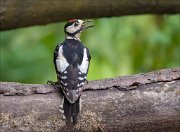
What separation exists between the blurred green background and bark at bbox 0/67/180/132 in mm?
1418

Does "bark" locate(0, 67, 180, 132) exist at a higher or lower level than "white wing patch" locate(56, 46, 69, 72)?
lower

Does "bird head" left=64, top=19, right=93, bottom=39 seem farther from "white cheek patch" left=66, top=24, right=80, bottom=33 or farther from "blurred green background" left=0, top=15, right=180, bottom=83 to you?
"blurred green background" left=0, top=15, right=180, bottom=83

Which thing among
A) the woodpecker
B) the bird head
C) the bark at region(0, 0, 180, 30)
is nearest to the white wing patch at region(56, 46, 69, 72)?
the woodpecker

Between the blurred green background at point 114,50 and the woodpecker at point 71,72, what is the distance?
0.76 metres

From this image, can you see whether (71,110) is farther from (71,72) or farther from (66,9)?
(66,9)

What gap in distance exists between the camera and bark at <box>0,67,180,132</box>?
11.2 feet

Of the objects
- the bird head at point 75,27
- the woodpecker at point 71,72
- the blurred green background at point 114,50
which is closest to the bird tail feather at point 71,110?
the woodpecker at point 71,72

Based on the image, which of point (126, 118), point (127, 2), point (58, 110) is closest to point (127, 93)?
point (126, 118)

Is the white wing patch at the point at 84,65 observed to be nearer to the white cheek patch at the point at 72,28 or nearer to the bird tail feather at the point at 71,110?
→ the bird tail feather at the point at 71,110

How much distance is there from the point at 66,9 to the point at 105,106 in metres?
1.32

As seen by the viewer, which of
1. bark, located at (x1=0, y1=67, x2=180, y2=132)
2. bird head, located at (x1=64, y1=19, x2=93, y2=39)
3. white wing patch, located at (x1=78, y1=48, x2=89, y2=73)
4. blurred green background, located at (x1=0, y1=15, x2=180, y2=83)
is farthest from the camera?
blurred green background, located at (x1=0, y1=15, x2=180, y2=83)

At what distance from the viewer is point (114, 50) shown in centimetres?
510

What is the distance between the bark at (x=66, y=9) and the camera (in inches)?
177

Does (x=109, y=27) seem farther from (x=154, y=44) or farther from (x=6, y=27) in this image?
(x=6, y=27)
